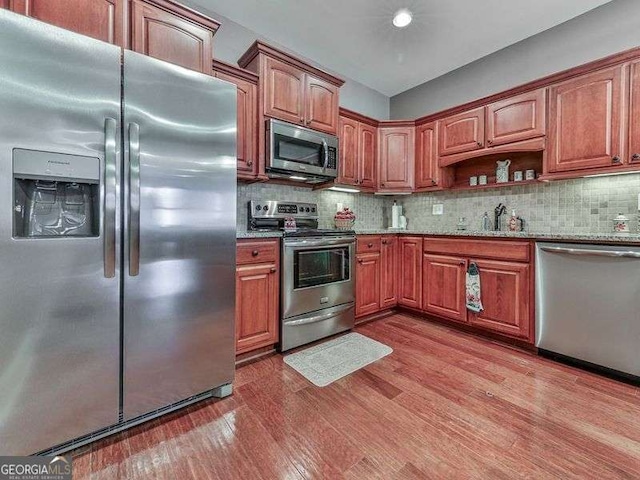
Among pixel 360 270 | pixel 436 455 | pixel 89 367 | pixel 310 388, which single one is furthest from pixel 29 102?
pixel 360 270

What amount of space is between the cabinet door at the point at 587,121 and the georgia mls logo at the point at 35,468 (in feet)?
12.0

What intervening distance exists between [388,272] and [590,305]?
1.62 metres

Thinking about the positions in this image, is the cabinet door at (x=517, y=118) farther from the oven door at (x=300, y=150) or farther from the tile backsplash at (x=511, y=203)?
the oven door at (x=300, y=150)

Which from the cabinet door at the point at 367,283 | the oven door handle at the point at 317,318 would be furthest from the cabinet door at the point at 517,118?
the oven door handle at the point at 317,318

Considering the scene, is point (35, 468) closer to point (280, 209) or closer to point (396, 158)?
point (280, 209)

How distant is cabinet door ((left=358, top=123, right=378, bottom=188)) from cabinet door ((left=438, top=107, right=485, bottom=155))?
72cm

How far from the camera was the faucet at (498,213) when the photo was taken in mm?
3082

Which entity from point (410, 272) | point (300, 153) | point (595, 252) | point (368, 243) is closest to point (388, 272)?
point (410, 272)

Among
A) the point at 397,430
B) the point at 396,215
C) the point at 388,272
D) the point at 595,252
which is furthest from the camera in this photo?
the point at 396,215

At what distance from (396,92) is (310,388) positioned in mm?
3881

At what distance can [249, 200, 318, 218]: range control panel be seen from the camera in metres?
2.78

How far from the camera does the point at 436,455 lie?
1312 mm

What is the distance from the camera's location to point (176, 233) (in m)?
1.50

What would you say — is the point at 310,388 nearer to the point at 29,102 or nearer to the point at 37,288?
the point at 37,288
